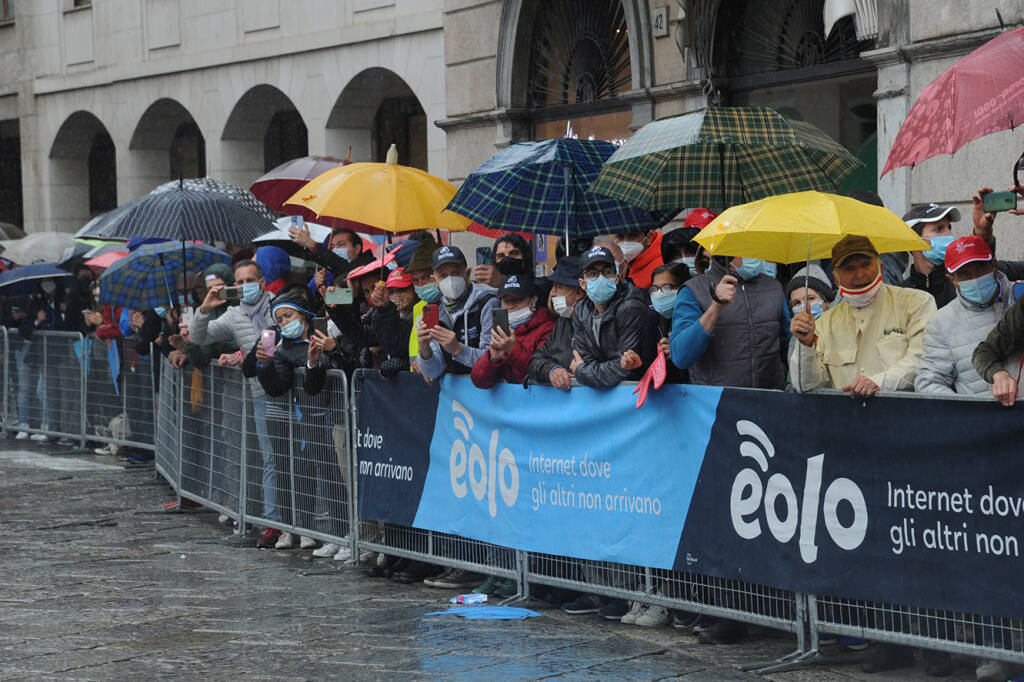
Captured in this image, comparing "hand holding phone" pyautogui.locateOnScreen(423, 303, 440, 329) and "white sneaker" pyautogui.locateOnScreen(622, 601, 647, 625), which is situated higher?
"hand holding phone" pyautogui.locateOnScreen(423, 303, 440, 329)

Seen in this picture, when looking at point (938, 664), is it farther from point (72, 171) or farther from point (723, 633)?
point (72, 171)

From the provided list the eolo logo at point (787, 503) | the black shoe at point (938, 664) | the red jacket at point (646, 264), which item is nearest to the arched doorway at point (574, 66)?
the red jacket at point (646, 264)

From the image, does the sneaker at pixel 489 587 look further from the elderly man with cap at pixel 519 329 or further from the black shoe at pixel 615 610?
the elderly man with cap at pixel 519 329

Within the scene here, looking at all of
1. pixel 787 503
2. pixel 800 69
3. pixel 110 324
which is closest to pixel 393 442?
pixel 787 503

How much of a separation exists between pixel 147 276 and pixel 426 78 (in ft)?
22.1

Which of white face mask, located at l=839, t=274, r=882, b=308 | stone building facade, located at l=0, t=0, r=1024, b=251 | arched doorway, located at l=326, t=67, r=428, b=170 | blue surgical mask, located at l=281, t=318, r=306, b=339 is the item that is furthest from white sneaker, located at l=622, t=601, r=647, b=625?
arched doorway, located at l=326, t=67, r=428, b=170

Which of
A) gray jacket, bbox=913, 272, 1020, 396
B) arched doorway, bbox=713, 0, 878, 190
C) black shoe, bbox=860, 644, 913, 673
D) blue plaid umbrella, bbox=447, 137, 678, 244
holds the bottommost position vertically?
black shoe, bbox=860, 644, 913, 673

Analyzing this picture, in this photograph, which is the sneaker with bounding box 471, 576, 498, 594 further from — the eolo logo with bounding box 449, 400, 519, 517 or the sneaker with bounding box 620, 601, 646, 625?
the sneaker with bounding box 620, 601, 646, 625

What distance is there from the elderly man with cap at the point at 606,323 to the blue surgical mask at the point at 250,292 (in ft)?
12.7

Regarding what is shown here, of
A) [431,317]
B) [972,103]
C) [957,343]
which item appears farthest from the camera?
[431,317]

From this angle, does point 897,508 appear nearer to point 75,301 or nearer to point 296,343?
point 296,343

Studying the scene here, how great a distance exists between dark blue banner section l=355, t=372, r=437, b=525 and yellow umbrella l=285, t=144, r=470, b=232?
1.30 meters

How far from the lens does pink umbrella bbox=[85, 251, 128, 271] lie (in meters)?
15.9

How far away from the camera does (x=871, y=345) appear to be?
7.15m
